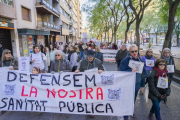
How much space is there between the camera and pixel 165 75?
3.00 metres

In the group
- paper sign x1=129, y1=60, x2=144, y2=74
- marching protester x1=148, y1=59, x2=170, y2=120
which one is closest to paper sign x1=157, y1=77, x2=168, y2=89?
marching protester x1=148, y1=59, x2=170, y2=120

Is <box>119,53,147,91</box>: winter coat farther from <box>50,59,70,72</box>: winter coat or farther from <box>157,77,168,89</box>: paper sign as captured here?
<box>50,59,70,72</box>: winter coat

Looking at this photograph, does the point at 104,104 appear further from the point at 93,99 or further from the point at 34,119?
the point at 34,119

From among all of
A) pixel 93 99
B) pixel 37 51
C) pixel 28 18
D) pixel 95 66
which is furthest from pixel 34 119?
pixel 28 18

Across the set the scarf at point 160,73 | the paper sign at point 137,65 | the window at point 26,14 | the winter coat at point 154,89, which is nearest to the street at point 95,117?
the winter coat at point 154,89

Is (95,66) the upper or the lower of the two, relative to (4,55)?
lower

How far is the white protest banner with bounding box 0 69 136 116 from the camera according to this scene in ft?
10.3

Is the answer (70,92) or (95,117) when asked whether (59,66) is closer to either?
(70,92)

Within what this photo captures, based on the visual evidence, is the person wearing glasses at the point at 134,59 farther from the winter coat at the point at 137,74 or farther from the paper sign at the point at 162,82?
the paper sign at the point at 162,82

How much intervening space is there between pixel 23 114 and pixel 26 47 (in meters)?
14.1

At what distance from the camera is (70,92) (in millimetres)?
3260

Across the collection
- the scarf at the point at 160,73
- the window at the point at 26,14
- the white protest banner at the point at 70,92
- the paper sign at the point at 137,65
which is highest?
the window at the point at 26,14

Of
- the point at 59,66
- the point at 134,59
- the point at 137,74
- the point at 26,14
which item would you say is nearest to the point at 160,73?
the point at 137,74

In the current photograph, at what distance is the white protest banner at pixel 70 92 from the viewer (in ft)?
10.3
